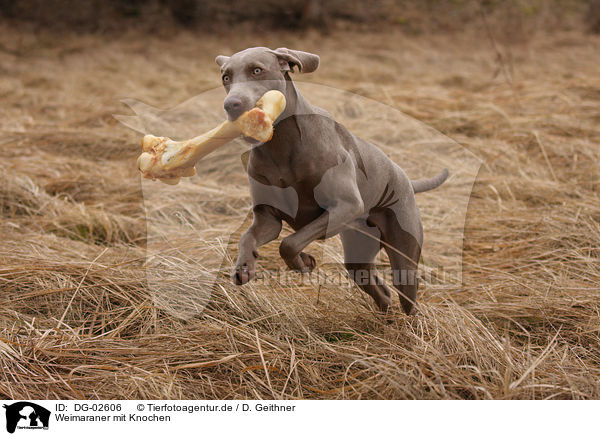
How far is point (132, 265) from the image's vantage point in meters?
3.27

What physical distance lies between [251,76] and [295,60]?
197 mm

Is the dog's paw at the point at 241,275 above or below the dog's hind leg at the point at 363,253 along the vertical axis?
above

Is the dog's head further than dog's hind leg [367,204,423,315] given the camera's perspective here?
No

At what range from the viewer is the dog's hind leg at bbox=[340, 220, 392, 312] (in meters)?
2.44

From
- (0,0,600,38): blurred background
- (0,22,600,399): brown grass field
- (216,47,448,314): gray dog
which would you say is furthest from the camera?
(0,0,600,38): blurred background

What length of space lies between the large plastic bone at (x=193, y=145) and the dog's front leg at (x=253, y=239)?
30 cm

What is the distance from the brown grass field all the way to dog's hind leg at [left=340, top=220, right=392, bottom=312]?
0.60 feet

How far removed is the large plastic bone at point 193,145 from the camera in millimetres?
1715

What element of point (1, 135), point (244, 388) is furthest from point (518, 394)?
point (1, 135)
